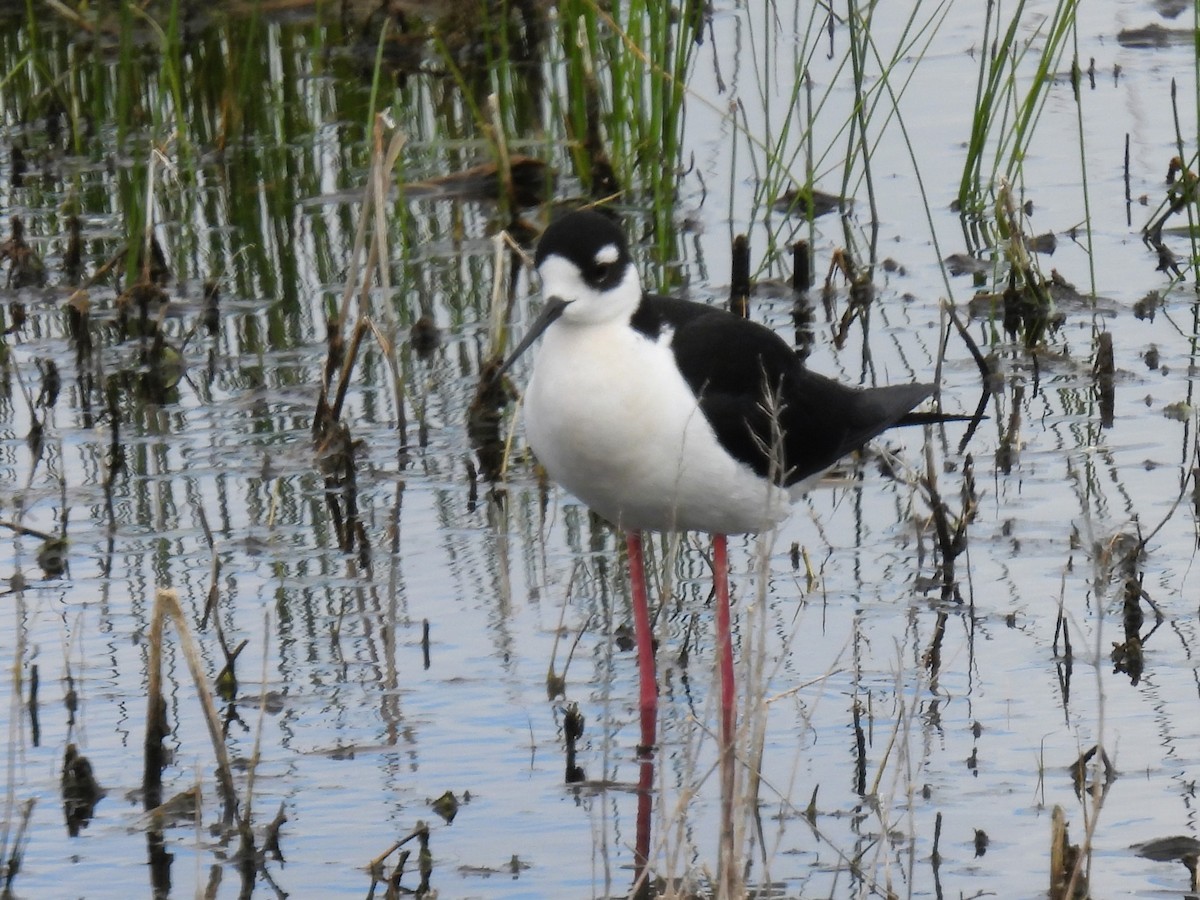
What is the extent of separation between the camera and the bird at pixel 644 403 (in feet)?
15.4

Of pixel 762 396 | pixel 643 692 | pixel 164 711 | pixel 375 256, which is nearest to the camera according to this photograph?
pixel 164 711

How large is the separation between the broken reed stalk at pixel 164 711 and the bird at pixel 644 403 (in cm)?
90

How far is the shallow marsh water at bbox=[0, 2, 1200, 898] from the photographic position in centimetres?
432

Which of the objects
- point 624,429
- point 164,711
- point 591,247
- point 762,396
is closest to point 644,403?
point 624,429

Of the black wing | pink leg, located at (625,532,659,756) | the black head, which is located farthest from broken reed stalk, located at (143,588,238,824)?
the black wing

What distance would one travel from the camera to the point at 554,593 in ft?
18.0

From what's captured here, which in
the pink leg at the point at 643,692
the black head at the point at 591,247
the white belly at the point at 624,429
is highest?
the black head at the point at 591,247

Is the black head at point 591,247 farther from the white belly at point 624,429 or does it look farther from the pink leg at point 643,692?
the pink leg at point 643,692

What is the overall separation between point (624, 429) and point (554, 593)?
0.91 m

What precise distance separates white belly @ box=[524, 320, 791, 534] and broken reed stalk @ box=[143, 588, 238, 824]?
2.86 feet

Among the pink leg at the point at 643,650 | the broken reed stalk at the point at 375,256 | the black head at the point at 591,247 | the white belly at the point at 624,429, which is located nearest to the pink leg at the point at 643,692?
the pink leg at the point at 643,650

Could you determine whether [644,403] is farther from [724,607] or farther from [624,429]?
[724,607]

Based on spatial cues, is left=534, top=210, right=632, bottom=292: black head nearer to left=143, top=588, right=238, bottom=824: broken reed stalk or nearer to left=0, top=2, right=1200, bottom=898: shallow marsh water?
left=0, top=2, right=1200, bottom=898: shallow marsh water

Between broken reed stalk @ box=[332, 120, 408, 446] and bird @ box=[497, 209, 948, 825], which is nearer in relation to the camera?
bird @ box=[497, 209, 948, 825]
